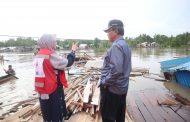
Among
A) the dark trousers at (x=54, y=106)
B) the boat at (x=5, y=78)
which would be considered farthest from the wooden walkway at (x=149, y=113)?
the boat at (x=5, y=78)

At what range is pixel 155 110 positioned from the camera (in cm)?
603

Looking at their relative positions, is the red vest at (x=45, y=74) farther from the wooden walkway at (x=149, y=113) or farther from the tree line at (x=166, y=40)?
the tree line at (x=166, y=40)

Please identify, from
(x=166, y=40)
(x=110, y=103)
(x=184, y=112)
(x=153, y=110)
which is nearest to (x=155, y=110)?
(x=153, y=110)

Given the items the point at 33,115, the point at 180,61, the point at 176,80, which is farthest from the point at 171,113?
the point at 180,61

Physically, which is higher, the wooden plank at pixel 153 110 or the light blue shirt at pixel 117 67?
the light blue shirt at pixel 117 67

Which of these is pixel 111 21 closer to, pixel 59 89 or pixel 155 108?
pixel 59 89

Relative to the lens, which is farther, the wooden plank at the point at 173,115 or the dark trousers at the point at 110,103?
the wooden plank at the point at 173,115

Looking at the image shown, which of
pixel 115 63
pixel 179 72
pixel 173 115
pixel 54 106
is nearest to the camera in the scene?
pixel 115 63

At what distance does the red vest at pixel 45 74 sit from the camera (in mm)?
3039

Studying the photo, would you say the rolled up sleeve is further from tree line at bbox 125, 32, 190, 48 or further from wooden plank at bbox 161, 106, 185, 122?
tree line at bbox 125, 32, 190, 48

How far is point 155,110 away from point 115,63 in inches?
147

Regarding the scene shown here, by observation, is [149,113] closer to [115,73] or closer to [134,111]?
[134,111]

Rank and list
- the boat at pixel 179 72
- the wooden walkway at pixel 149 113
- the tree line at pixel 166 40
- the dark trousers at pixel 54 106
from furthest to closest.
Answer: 1. the tree line at pixel 166 40
2. the boat at pixel 179 72
3. the wooden walkway at pixel 149 113
4. the dark trousers at pixel 54 106

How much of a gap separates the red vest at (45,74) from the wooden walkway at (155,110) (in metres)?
2.86
